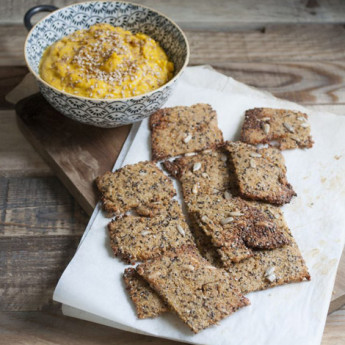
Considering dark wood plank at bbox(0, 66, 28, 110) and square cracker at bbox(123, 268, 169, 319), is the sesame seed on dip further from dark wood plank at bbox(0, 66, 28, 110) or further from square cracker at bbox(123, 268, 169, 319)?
square cracker at bbox(123, 268, 169, 319)

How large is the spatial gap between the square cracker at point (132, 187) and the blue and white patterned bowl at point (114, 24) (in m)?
0.27

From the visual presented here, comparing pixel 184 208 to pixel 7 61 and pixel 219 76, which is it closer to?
pixel 219 76

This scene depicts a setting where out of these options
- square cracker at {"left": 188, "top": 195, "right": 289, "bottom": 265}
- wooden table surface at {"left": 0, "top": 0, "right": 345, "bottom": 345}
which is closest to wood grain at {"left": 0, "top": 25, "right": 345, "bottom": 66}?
wooden table surface at {"left": 0, "top": 0, "right": 345, "bottom": 345}

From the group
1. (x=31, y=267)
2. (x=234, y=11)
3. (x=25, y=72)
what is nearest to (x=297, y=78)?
(x=234, y=11)

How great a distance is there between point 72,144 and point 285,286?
4.16 feet

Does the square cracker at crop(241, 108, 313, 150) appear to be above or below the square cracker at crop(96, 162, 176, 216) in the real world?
above

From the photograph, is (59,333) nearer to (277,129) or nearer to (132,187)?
(132,187)

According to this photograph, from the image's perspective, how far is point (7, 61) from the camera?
126 inches

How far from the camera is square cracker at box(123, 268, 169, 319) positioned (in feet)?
6.40

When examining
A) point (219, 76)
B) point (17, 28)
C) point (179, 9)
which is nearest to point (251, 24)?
point (179, 9)

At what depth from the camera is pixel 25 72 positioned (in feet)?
10.2

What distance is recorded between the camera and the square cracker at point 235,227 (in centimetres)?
210

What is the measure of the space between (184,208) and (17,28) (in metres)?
1.96

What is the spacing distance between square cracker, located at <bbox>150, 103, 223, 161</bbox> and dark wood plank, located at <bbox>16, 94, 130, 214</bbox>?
0.66 ft
